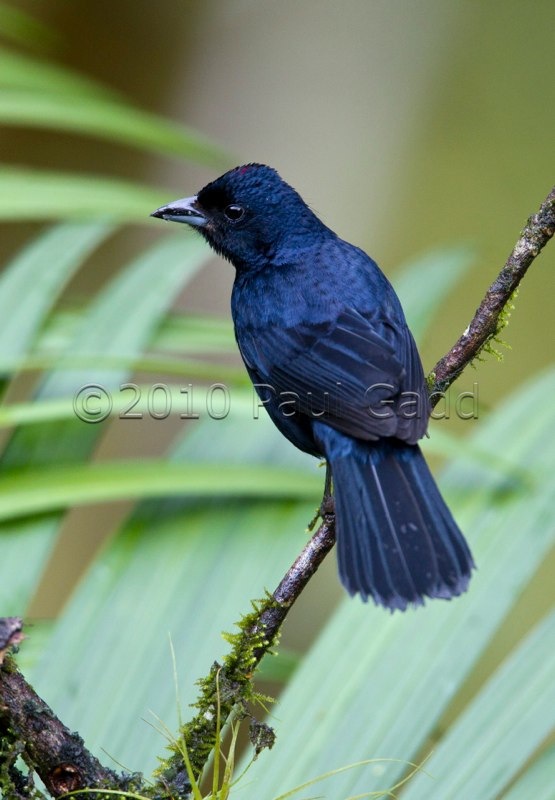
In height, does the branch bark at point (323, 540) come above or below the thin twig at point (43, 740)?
above

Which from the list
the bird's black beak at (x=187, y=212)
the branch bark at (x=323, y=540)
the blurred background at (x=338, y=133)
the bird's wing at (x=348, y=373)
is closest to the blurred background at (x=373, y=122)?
the blurred background at (x=338, y=133)

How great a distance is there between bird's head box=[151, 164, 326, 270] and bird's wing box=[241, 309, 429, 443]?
47 cm

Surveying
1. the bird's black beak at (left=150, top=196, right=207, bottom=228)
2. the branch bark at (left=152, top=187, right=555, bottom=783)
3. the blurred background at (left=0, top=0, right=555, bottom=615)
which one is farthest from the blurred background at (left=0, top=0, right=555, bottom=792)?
the branch bark at (left=152, top=187, right=555, bottom=783)

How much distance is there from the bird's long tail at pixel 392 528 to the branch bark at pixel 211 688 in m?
0.07

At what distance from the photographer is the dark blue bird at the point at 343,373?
2150 millimetres

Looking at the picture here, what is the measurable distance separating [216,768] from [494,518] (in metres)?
1.16

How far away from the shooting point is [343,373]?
9.00ft

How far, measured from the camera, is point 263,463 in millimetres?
2709

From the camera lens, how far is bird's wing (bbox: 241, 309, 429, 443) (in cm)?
251

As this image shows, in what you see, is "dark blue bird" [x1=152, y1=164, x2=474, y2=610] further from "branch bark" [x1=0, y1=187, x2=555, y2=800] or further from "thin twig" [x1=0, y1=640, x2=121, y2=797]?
"thin twig" [x1=0, y1=640, x2=121, y2=797]

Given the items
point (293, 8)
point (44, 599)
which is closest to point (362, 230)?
point (293, 8)

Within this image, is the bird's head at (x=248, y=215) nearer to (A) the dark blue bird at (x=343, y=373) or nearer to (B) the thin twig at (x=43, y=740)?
(A) the dark blue bird at (x=343, y=373)

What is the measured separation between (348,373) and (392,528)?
60 centimetres

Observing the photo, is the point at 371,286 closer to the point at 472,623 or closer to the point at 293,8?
the point at 472,623
